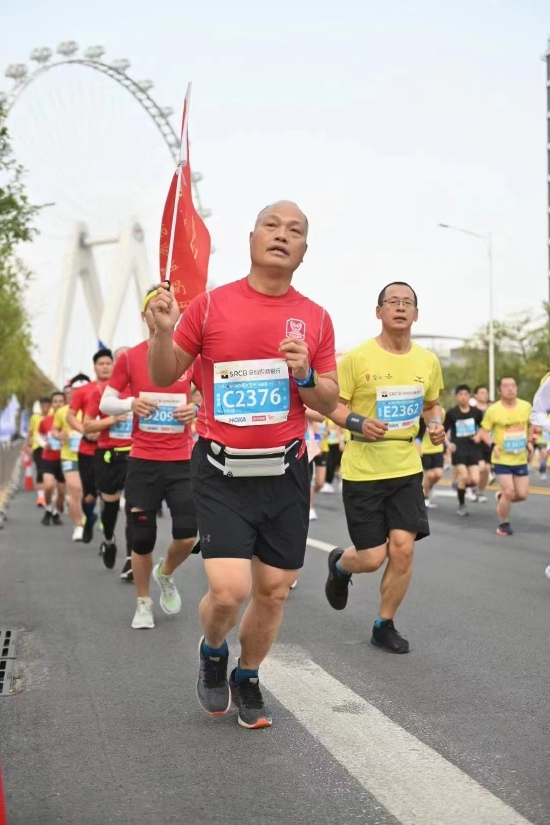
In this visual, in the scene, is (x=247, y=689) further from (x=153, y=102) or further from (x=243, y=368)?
(x=153, y=102)

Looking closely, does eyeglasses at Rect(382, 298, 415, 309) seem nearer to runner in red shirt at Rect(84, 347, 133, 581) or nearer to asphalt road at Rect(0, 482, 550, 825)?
asphalt road at Rect(0, 482, 550, 825)

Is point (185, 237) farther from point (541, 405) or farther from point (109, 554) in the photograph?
point (109, 554)

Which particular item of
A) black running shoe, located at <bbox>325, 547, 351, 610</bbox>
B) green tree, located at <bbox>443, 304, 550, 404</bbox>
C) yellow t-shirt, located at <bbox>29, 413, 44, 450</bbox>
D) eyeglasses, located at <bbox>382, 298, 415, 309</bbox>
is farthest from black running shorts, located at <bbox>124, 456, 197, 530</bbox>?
green tree, located at <bbox>443, 304, 550, 404</bbox>

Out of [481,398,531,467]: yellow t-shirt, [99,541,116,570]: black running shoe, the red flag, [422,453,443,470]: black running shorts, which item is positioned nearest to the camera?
the red flag

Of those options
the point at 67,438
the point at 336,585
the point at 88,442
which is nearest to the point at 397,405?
the point at 336,585

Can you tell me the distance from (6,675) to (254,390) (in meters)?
2.31

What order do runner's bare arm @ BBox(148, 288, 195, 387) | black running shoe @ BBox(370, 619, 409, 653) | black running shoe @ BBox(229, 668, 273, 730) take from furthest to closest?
black running shoe @ BBox(370, 619, 409, 653) < black running shoe @ BBox(229, 668, 273, 730) < runner's bare arm @ BBox(148, 288, 195, 387)

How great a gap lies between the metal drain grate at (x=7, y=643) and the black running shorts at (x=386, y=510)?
2.05 meters

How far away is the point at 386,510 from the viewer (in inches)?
267

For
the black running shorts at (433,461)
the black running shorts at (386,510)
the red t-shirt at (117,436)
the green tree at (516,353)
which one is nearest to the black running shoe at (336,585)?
the black running shorts at (386,510)

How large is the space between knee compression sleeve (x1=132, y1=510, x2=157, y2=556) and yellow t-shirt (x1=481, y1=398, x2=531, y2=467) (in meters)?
7.45

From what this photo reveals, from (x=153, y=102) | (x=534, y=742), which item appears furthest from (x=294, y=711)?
(x=153, y=102)

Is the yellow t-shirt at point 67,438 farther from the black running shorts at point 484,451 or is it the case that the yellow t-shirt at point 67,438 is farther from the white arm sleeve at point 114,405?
the white arm sleeve at point 114,405

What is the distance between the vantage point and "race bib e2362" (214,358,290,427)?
4719 millimetres
